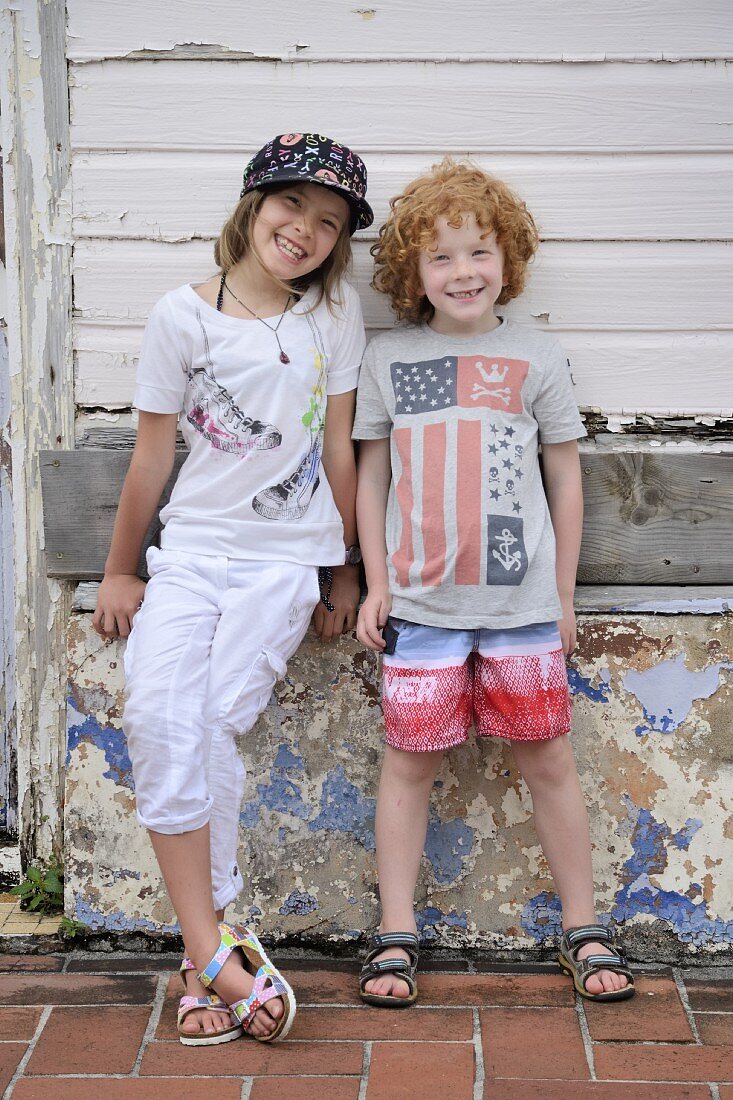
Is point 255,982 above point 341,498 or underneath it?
underneath

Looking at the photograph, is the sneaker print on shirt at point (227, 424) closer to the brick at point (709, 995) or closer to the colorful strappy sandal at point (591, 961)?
the colorful strappy sandal at point (591, 961)

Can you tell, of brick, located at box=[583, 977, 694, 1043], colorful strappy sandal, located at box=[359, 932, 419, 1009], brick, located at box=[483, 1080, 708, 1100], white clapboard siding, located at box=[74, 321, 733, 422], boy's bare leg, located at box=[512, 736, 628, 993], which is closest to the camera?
brick, located at box=[483, 1080, 708, 1100]

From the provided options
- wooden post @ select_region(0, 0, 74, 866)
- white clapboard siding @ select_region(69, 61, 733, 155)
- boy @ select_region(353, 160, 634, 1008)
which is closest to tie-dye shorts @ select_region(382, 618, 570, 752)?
boy @ select_region(353, 160, 634, 1008)

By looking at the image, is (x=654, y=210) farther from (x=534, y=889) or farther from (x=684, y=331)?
(x=534, y=889)

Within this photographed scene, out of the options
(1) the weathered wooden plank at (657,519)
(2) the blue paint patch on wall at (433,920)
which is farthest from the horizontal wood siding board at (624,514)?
(2) the blue paint patch on wall at (433,920)

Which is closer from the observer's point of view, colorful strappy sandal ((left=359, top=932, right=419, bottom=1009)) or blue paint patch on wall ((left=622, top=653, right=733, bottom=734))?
colorful strappy sandal ((left=359, top=932, right=419, bottom=1009))

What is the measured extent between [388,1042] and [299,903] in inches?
20.4

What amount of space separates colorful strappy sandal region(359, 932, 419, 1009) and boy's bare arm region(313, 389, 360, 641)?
73cm

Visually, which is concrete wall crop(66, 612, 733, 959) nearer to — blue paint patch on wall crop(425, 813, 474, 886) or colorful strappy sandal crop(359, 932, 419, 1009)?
blue paint patch on wall crop(425, 813, 474, 886)

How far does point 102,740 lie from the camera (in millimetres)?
2705

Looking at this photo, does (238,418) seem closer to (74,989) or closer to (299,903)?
(299,903)

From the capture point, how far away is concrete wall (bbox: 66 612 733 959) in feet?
8.75

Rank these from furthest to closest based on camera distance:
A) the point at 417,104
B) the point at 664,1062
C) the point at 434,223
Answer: the point at 417,104 → the point at 434,223 → the point at 664,1062

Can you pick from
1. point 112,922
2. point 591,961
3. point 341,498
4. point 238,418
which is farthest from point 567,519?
point 112,922
